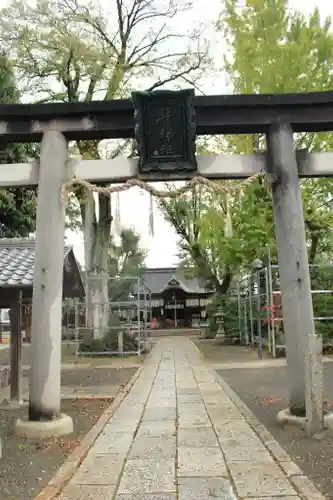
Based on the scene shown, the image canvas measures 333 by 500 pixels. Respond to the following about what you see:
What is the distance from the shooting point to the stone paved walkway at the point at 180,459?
169 inches

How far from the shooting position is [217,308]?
93.0 ft

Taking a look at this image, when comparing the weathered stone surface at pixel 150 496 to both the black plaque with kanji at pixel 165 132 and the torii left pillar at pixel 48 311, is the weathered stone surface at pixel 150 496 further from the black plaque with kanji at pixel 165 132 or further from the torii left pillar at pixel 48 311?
the black plaque with kanji at pixel 165 132

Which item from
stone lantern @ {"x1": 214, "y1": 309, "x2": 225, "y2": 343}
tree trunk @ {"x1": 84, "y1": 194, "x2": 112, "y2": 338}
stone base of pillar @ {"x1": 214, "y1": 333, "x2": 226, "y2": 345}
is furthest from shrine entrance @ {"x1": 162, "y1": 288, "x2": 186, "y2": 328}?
tree trunk @ {"x1": 84, "y1": 194, "x2": 112, "y2": 338}

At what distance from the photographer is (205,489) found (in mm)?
4336

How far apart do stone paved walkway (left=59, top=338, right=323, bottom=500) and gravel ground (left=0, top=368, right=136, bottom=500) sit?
0.32 metres

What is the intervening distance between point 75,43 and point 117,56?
196 cm

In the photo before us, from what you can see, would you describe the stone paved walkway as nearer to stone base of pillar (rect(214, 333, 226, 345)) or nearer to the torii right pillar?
the torii right pillar

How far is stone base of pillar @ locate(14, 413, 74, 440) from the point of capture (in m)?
6.47

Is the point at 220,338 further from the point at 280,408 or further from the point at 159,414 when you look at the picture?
the point at 159,414

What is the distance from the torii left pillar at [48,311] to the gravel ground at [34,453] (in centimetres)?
27

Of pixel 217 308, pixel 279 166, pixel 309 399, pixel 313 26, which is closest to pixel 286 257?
pixel 279 166

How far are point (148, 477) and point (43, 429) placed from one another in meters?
2.26

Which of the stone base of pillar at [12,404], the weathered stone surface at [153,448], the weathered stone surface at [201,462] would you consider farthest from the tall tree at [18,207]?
the weathered stone surface at [201,462]

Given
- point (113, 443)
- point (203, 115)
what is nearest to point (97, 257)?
point (203, 115)
